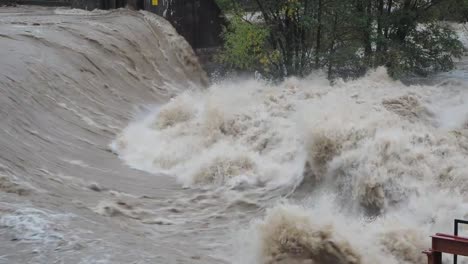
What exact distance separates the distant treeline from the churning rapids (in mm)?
1258

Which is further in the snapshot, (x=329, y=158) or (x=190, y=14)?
(x=190, y=14)

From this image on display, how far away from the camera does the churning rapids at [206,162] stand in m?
5.29

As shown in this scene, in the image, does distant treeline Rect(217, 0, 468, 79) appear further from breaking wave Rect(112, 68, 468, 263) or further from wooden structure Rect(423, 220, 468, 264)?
wooden structure Rect(423, 220, 468, 264)

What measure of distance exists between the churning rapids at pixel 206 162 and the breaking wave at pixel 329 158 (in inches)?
0.7

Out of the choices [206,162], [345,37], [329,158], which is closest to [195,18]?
[345,37]

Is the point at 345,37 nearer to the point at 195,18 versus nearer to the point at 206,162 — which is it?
the point at 195,18

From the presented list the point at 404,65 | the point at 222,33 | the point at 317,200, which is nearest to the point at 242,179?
the point at 317,200

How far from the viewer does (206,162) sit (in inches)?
350

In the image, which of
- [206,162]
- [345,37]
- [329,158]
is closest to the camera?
[329,158]

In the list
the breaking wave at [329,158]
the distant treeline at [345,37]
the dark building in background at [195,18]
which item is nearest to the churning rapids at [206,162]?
the breaking wave at [329,158]

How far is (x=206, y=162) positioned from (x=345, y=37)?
7164 millimetres

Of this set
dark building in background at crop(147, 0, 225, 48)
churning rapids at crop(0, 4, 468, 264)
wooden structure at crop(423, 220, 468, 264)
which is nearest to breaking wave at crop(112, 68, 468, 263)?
churning rapids at crop(0, 4, 468, 264)

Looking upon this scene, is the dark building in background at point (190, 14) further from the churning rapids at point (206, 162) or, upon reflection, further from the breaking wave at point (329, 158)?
the breaking wave at point (329, 158)

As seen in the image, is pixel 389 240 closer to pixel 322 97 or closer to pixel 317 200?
pixel 317 200
